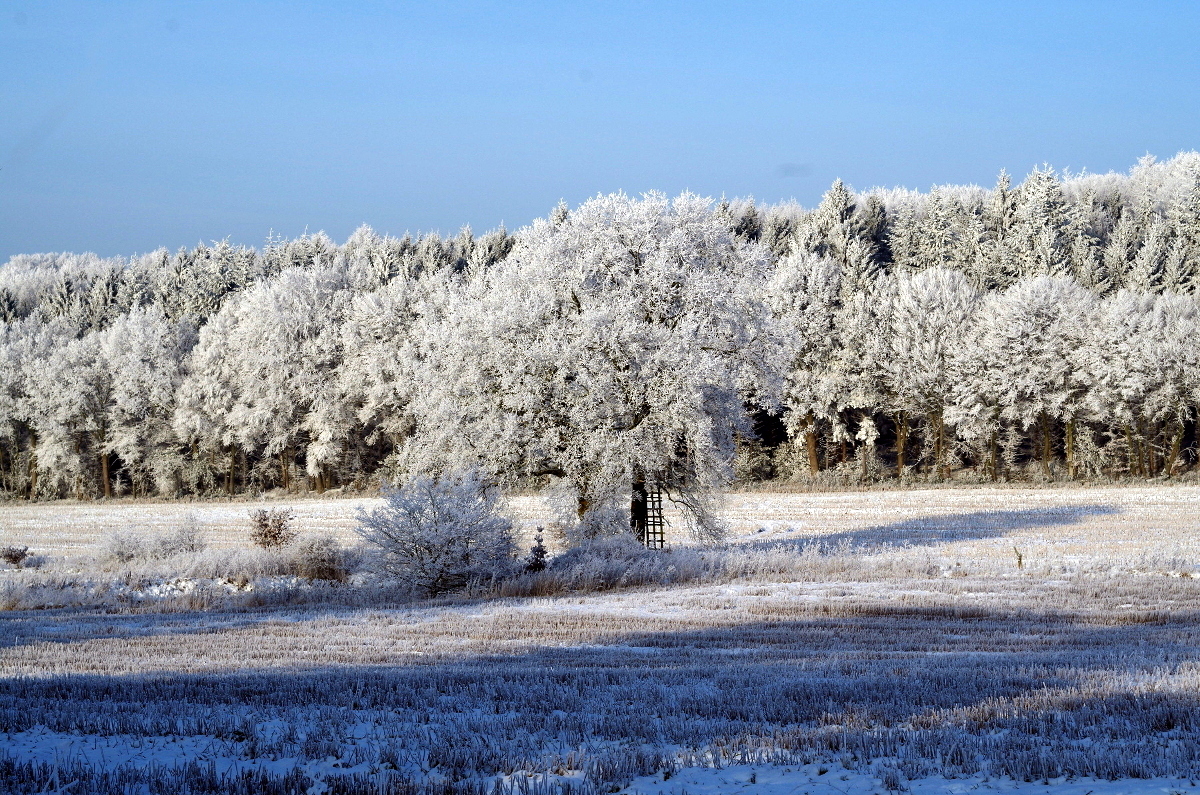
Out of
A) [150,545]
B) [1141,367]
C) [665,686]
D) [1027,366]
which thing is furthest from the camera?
[1027,366]

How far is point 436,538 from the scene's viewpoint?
22484 mm

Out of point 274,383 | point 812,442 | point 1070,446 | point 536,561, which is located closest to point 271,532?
point 536,561

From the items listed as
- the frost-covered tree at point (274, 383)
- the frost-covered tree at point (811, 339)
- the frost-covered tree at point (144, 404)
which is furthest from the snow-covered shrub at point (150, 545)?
the frost-covered tree at point (144, 404)

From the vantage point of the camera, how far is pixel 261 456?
74438 mm

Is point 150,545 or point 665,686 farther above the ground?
point 150,545

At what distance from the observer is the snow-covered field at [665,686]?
6762 mm

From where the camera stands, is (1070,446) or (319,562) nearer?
(319,562)

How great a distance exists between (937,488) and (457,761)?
54.1m

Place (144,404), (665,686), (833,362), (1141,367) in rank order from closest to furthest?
(665,686), (1141,367), (833,362), (144,404)

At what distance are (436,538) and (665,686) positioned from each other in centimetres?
1271

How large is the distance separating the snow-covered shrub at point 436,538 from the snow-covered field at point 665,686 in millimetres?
1589

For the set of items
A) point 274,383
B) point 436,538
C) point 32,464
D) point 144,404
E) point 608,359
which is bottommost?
point 436,538

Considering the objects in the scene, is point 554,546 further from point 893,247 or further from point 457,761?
point 893,247

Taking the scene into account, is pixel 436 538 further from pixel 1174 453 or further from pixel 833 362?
pixel 1174 453
